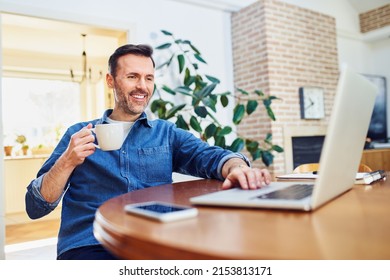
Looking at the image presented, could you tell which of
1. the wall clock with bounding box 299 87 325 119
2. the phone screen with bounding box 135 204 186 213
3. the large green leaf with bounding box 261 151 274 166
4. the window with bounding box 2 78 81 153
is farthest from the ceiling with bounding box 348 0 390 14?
the phone screen with bounding box 135 204 186 213

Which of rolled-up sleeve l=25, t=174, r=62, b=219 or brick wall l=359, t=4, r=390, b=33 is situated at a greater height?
brick wall l=359, t=4, r=390, b=33

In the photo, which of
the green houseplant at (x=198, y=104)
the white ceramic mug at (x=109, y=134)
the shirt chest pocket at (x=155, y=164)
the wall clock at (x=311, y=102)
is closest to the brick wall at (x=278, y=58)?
the wall clock at (x=311, y=102)

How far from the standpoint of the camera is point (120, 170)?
1269mm

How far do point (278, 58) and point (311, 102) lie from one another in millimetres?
770

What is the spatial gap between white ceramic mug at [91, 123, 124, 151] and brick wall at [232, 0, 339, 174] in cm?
309

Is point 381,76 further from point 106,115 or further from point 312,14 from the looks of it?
point 106,115

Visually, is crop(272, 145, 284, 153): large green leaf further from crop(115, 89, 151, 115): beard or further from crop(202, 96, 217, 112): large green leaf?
crop(115, 89, 151, 115): beard

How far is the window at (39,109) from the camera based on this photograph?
5.60m

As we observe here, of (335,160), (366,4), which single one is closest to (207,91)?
(335,160)

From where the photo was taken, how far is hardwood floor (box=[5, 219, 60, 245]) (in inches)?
149

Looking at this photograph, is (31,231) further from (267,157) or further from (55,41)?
(267,157)

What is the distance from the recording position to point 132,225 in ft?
1.92

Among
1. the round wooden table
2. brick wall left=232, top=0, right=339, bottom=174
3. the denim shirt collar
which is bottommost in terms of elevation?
the round wooden table

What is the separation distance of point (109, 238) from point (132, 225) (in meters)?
0.05
